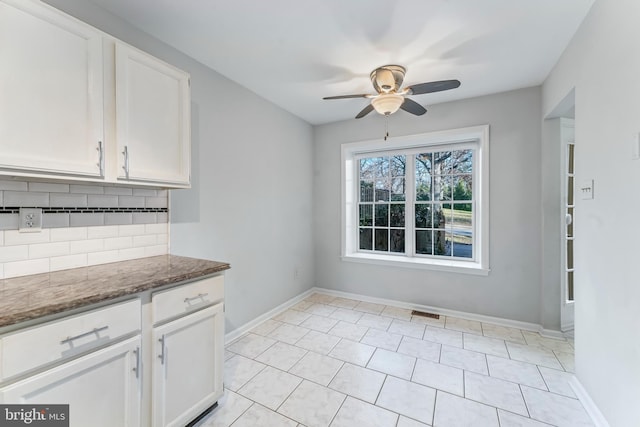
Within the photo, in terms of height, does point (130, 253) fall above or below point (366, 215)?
below

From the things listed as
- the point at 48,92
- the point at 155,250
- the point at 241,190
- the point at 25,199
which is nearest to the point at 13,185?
the point at 25,199

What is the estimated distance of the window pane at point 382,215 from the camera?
12.7ft

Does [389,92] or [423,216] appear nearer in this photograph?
[389,92]

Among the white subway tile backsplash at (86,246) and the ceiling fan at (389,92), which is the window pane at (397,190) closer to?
the ceiling fan at (389,92)

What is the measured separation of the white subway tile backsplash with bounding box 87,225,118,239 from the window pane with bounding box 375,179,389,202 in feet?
10.2

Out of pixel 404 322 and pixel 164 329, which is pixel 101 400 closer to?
pixel 164 329

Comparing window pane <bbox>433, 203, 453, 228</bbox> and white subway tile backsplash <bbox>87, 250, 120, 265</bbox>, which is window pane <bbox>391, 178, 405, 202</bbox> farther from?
white subway tile backsplash <bbox>87, 250, 120, 265</bbox>

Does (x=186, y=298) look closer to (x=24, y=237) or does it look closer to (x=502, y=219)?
(x=24, y=237)

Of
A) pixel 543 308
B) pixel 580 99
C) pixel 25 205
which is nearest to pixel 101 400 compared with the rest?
pixel 25 205

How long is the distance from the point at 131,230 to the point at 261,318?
1723mm

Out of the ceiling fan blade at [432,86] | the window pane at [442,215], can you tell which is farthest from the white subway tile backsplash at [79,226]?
the window pane at [442,215]

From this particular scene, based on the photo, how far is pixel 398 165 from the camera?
3.79 meters

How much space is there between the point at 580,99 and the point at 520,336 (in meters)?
2.23

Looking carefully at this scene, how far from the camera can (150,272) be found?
1.54 m
